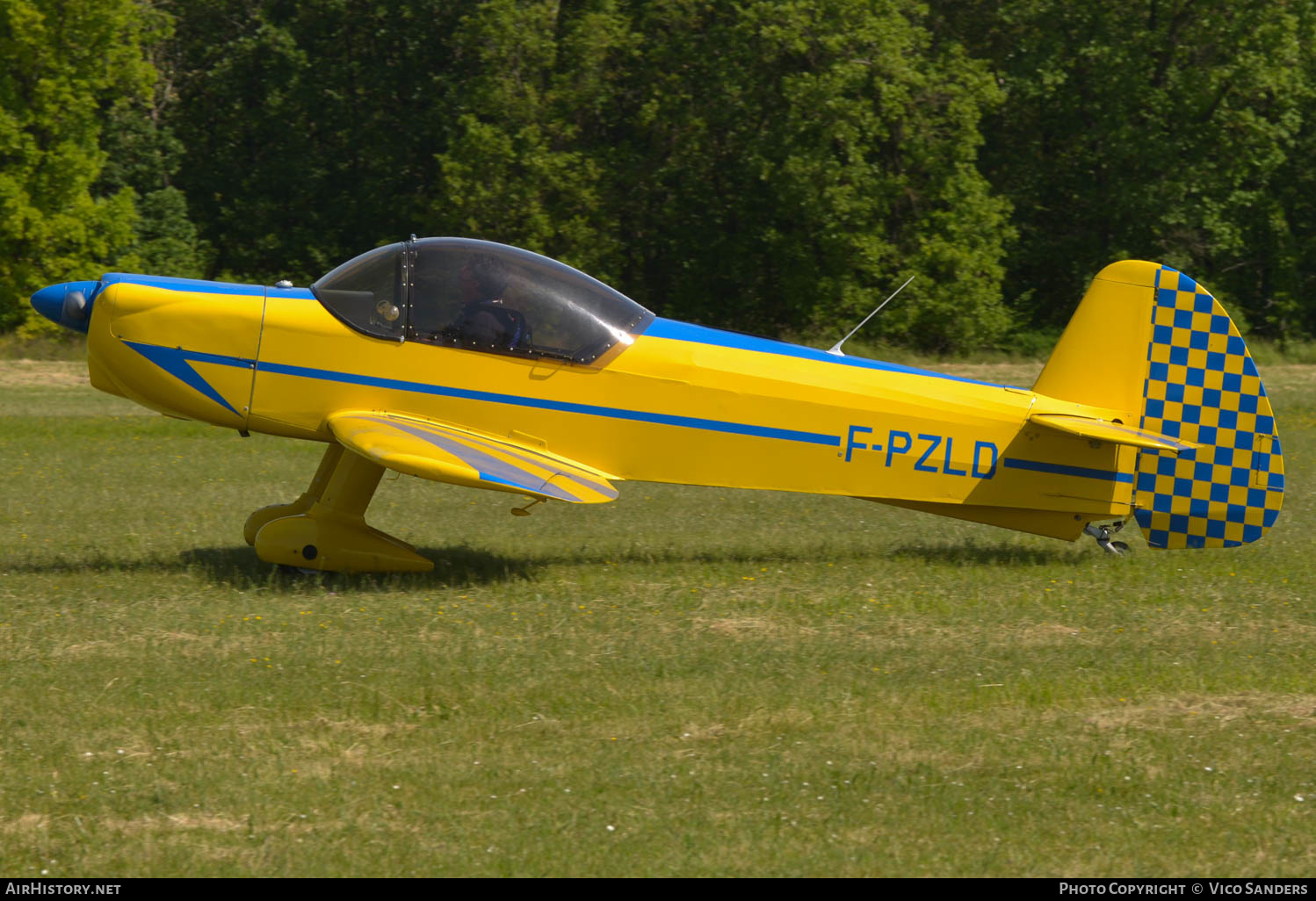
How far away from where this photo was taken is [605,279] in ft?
121

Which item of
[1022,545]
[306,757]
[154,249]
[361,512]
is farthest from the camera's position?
[154,249]

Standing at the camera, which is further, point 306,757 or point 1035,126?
point 1035,126

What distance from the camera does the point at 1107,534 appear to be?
10.4 meters

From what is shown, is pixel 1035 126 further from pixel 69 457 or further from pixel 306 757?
pixel 306 757

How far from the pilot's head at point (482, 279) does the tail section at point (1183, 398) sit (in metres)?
4.29

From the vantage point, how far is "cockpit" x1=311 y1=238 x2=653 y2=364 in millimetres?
9375

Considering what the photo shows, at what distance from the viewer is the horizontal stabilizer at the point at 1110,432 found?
368 inches

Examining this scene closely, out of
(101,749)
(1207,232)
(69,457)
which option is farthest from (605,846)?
(1207,232)

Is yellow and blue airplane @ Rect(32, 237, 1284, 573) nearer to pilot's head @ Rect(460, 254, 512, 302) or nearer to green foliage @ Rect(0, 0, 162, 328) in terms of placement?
pilot's head @ Rect(460, 254, 512, 302)

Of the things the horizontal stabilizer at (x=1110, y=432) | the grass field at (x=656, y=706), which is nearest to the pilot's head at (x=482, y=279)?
the grass field at (x=656, y=706)

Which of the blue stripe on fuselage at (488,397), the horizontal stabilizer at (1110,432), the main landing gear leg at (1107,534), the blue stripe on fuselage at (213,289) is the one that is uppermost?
the blue stripe on fuselage at (213,289)

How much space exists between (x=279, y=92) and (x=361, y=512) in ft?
105

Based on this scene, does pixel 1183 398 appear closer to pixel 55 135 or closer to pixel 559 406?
pixel 559 406

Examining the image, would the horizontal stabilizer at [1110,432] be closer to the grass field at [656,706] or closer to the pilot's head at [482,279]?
the grass field at [656,706]
